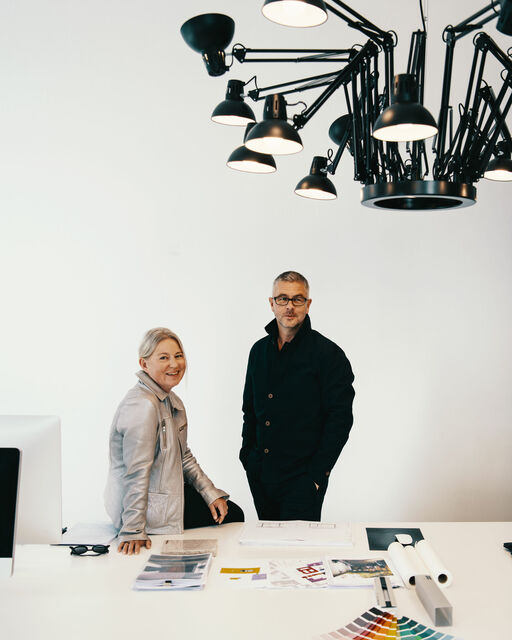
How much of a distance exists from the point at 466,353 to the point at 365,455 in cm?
107

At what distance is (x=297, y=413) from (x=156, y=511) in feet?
3.42

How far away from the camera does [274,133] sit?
2.05 meters

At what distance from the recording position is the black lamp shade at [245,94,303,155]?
2.06 metres

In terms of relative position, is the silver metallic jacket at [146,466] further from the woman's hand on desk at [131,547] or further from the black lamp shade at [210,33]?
the black lamp shade at [210,33]

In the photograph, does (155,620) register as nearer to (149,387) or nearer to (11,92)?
(149,387)

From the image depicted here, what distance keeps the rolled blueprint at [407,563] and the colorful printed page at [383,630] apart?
0.22m

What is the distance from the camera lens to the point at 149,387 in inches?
107

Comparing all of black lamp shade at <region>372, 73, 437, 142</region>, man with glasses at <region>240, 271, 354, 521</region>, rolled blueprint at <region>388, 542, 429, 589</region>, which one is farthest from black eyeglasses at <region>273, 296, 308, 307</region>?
black lamp shade at <region>372, 73, 437, 142</region>

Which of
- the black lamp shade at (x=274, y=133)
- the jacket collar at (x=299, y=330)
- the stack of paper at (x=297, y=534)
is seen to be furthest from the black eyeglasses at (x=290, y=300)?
the black lamp shade at (x=274, y=133)

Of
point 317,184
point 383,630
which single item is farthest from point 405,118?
point 383,630

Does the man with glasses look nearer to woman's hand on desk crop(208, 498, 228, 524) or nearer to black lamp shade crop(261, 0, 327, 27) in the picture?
woman's hand on desk crop(208, 498, 228, 524)

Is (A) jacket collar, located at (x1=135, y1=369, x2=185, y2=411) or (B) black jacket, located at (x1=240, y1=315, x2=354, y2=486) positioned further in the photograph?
(B) black jacket, located at (x1=240, y1=315, x2=354, y2=486)

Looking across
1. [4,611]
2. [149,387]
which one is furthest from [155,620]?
[149,387]

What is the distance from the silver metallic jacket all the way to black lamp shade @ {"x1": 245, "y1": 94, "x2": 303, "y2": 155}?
45.0 inches
